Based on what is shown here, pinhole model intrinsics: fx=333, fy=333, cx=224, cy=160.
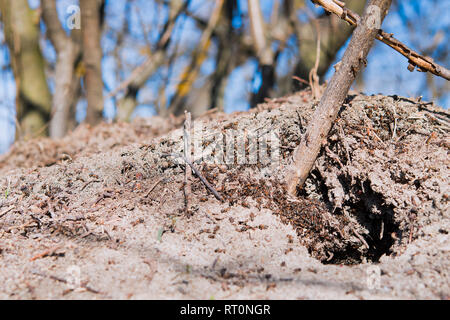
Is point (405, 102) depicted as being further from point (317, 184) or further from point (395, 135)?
point (317, 184)

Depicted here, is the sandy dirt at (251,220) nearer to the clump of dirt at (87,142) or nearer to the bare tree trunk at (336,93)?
the bare tree trunk at (336,93)

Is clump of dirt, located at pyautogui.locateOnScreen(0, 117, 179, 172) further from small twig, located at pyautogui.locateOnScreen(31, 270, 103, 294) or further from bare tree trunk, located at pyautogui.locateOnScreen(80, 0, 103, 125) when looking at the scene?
small twig, located at pyautogui.locateOnScreen(31, 270, 103, 294)

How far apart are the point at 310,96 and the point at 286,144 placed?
935 millimetres

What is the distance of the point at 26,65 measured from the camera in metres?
4.73

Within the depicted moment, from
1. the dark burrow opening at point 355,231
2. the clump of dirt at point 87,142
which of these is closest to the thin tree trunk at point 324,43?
the clump of dirt at point 87,142

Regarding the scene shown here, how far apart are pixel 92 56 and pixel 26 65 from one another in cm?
108

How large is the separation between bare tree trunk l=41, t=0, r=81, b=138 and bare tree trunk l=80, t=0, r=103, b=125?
2.26 ft

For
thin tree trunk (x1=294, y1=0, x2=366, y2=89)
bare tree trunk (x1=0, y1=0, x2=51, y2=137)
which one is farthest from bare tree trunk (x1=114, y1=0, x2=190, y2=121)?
thin tree trunk (x1=294, y1=0, x2=366, y2=89)

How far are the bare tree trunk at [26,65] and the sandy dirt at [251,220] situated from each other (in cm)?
261

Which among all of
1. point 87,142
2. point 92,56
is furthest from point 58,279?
point 92,56

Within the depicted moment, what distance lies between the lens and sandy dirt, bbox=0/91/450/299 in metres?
1.56

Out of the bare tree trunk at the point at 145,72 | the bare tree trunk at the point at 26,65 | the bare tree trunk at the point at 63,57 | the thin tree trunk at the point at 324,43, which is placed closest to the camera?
the thin tree trunk at the point at 324,43

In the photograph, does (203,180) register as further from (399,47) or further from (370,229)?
(399,47)

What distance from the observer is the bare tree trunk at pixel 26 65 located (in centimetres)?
470
